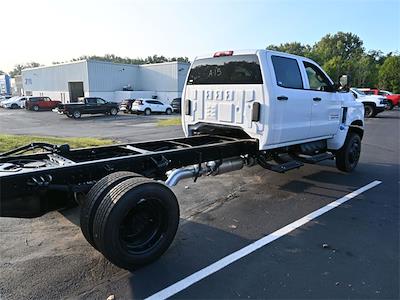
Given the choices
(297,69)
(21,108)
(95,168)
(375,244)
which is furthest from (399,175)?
(21,108)

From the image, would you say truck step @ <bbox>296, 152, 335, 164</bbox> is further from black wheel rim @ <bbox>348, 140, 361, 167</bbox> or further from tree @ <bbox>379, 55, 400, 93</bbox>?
tree @ <bbox>379, 55, 400, 93</bbox>

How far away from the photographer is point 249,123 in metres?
5.49

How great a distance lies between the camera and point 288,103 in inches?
220

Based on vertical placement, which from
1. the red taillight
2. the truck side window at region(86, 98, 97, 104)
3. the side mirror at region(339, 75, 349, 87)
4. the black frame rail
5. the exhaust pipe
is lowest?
the truck side window at region(86, 98, 97, 104)

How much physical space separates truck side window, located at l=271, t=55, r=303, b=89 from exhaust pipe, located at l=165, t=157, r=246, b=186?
1494 mm

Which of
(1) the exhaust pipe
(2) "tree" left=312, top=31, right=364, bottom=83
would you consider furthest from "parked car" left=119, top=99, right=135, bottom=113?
(2) "tree" left=312, top=31, right=364, bottom=83

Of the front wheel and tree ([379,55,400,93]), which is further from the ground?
tree ([379,55,400,93])

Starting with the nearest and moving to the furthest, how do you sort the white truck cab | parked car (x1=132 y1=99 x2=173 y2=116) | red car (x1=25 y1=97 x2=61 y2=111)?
the white truck cab, parked car (x1=132 y1=99 x2=173 y2=116), red car (x1=25 y1=97 x2=61 y2=111)

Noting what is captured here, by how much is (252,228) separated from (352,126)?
447 centimetres

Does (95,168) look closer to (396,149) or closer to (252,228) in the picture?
(252,228)

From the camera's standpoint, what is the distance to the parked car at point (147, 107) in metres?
31.2

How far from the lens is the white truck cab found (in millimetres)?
5371

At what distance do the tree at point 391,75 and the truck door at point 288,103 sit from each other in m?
53.8

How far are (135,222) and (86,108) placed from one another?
2686cm
